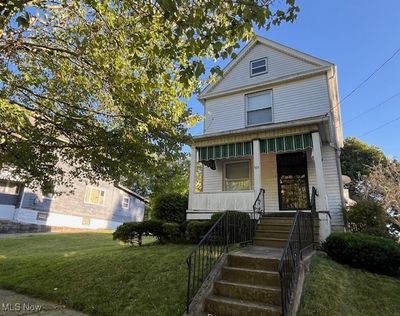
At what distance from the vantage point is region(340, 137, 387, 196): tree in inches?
→ 1056

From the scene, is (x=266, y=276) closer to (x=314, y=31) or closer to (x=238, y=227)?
(x=238, y=227)

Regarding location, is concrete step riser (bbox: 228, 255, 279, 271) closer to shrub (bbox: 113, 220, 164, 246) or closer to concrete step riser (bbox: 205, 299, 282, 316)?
concrete step riser (bbox: 205, 299, 282, 316)

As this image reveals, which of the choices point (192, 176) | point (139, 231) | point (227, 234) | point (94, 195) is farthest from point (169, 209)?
point (94, 195)

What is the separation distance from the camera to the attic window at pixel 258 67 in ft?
48.0

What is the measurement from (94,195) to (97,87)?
2186 cm

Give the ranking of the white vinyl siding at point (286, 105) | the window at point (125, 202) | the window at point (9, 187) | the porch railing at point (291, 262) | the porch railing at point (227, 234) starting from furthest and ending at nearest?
1. the window at point (125, 202)
2. the window at point (9, 187)
3. the white vinyl siding at point (286, 105)
4. the porch railing at point (227, 234)
5. the porch railing at point (291, 262)

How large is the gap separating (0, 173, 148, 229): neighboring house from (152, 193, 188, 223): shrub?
24.2ft

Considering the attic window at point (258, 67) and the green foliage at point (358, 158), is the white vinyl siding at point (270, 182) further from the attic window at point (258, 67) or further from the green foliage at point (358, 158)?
the green foliage at point (358, 158)

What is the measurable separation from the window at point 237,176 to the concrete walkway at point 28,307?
8792mm

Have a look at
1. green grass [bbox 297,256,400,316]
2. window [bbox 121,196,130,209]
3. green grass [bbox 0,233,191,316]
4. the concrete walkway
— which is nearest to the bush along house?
green grass [bbox 297,256,400,316]

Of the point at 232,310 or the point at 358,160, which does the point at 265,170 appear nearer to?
the point at 232,310

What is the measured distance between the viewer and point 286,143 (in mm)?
10750

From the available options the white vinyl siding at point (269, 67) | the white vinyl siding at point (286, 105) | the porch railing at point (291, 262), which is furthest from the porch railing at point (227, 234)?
the white vinyl siding at point (269, 67)

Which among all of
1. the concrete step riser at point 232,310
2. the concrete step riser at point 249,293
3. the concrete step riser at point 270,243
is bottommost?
the concrete step riser at point 232,310
